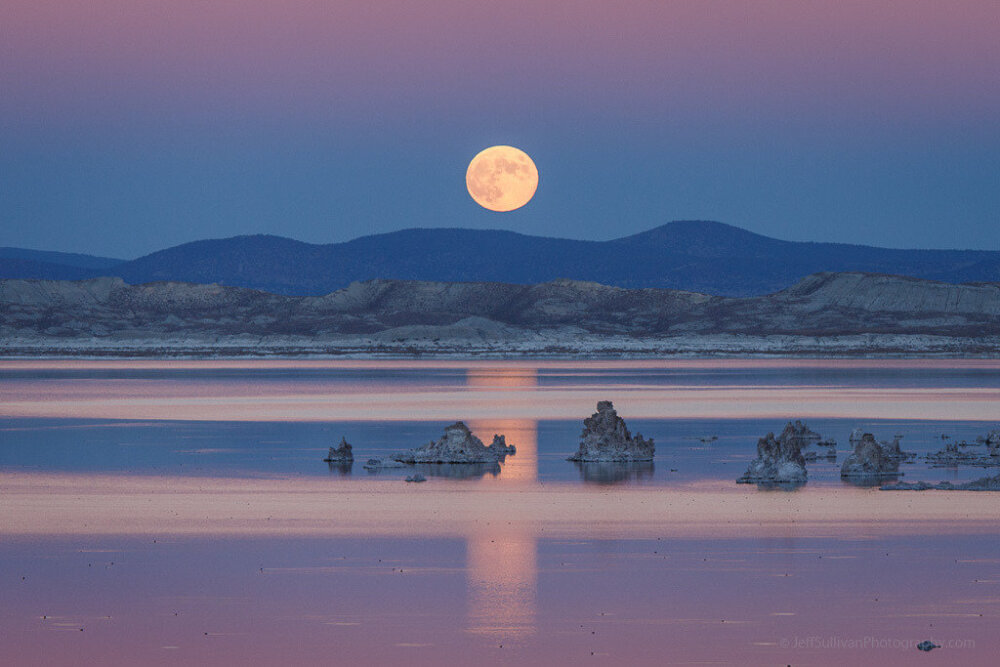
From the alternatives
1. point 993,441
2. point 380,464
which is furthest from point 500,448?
point 993,441

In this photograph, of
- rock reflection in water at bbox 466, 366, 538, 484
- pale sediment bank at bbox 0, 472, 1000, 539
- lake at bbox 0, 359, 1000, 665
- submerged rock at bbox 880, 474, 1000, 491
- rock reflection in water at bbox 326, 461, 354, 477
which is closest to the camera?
lake at bbox 0, 359, 1000, 665

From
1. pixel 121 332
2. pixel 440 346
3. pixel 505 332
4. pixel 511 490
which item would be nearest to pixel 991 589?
pixel 511 490

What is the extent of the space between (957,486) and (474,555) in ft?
34.9

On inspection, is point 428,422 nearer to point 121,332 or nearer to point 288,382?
point 288,382

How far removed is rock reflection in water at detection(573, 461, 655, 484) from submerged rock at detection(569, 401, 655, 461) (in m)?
0.17

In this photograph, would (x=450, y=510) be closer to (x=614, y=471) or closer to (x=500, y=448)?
(x=614, y=471)

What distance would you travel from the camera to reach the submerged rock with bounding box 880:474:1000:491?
83.4ft

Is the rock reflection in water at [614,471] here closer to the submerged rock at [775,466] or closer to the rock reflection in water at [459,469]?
the rock reflection in water at [459,469]

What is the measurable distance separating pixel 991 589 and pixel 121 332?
17324 centimetres

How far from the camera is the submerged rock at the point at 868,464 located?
27938 mm

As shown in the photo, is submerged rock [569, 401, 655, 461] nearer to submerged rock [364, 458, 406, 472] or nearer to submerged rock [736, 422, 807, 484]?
submerged rock [364, 458, 406, 472]

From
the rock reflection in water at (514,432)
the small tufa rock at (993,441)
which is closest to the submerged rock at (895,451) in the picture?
the small tufa rock at (993,441)

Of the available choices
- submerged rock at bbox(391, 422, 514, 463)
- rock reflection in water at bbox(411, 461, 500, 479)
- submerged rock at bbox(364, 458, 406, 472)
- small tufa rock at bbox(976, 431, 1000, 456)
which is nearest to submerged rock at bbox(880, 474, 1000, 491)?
small tufa rock at bbox(976, 431, 1000, 456)

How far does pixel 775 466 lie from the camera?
2705cm
